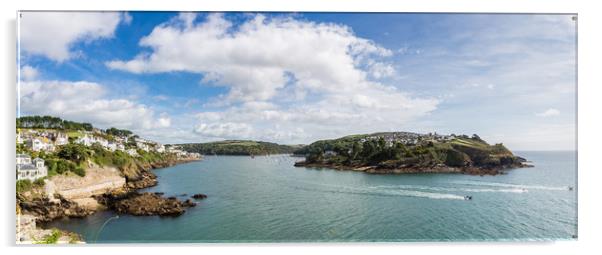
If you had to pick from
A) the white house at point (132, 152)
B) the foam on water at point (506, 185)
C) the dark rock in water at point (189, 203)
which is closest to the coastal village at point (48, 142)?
the white house at point (132, 152)

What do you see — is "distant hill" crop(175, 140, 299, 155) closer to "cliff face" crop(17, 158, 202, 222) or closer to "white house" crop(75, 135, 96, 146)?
"cliff face" crop(17, 158, 202, 222)

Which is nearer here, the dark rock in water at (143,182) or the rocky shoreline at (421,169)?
the rocky shoreline at (421,169)

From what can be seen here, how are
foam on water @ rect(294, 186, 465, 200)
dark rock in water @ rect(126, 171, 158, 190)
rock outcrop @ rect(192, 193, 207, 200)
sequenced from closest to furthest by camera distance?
1. foam on water @ rect(294, 186, 465, 200)
2. dark rock in water @ rect(126, 171, 158, 190)
3. rock outcrop @ rect(192, 193, 207, 200)

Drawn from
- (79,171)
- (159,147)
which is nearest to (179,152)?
(159,147)

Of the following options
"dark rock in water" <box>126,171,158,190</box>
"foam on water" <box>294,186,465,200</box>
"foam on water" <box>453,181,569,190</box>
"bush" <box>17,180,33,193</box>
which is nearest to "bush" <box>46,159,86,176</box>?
"bush" <box>17,180,33,193</box>

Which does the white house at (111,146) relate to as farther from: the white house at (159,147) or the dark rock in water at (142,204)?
the dark rock in water at (142,204)

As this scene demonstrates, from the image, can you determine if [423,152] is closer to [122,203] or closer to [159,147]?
[159,147]
